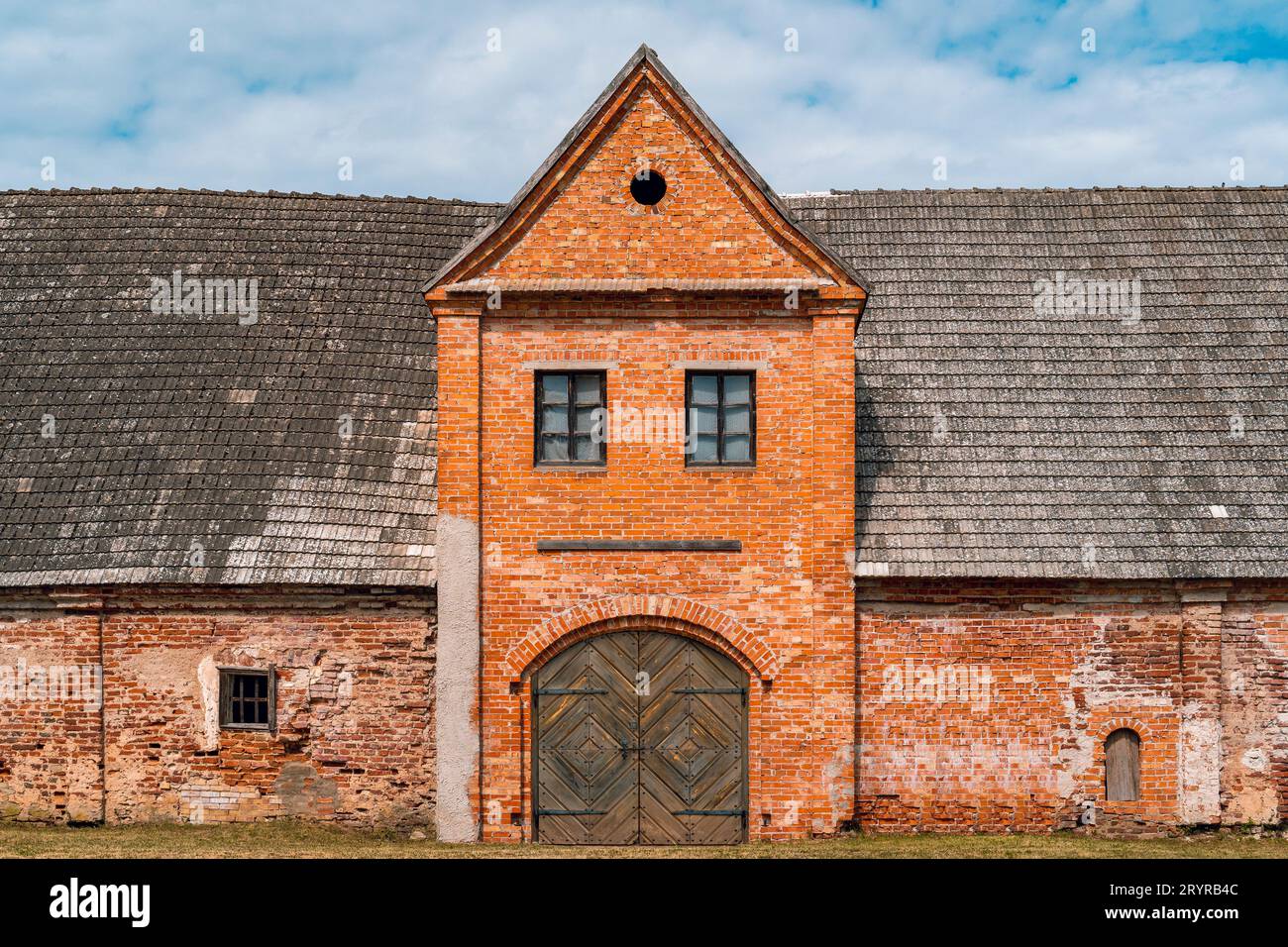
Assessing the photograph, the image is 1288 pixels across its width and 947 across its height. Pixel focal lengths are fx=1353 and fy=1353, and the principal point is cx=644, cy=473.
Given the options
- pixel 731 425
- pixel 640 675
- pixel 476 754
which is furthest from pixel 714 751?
pixel 731 425

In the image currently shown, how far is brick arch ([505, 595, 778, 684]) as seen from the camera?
14.5m

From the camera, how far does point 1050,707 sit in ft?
49.1

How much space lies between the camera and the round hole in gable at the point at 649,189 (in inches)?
580

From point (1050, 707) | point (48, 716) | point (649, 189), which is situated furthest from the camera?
point (48, 716)

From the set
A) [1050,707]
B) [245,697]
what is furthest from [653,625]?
[245,697]

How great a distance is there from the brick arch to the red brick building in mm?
34

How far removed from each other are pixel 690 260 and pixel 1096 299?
6072 millimetres

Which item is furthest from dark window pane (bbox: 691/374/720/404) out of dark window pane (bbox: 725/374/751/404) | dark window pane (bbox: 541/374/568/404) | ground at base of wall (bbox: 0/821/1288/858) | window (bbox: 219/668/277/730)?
window (bbox: 219/668/277/730)

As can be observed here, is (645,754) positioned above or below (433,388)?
below

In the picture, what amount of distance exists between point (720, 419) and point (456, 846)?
5.35 m

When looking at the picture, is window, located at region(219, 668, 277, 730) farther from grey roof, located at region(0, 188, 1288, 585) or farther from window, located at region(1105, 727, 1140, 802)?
window, located at region(1105, 727, 1140, 802)

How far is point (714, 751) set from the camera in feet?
47.7

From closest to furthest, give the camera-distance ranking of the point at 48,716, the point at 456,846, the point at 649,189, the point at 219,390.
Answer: the point at 456,846
the point at 649,189
the point at 48,716
the point at 219,390

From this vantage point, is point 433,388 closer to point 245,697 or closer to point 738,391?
point 738,391
